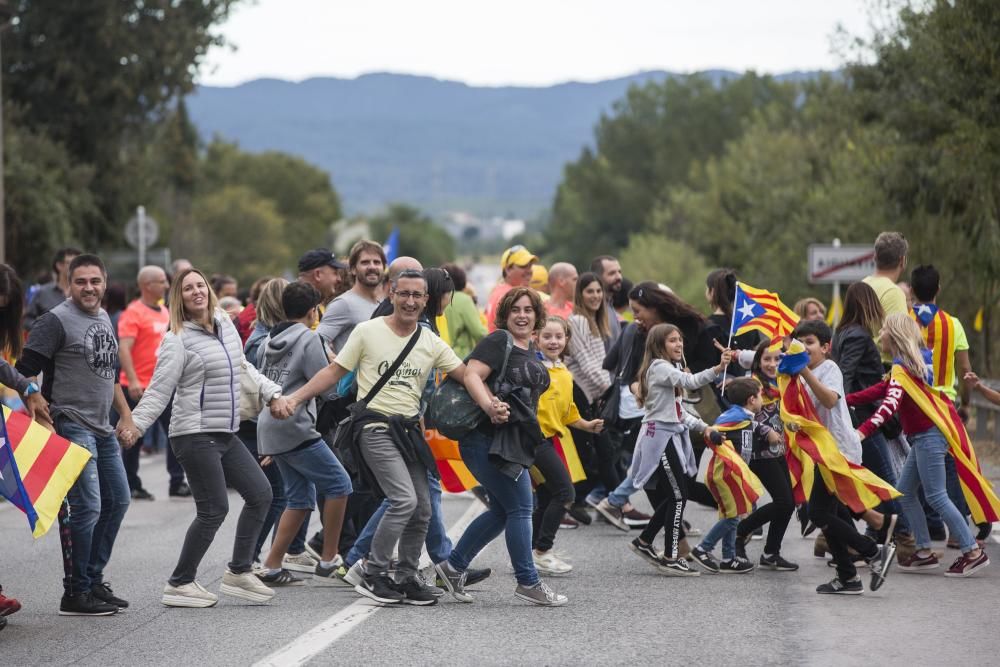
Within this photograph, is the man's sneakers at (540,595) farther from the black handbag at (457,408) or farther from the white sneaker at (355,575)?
the white sneaker at (355,575)

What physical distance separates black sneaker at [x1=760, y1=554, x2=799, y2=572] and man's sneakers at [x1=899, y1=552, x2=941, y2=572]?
0.68 metres

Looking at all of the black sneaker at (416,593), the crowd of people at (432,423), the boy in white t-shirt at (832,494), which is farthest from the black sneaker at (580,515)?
the black sneaker at (416,593)

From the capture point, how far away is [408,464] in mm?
8914

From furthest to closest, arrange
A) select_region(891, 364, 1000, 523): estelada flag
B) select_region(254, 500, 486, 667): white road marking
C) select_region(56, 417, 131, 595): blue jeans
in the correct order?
select_region(891, 364, 1000, 523): estelada flag, select_region(56, 417, 131, 595): blue jeans, select_region(254, 500, 486, 667): white road marking

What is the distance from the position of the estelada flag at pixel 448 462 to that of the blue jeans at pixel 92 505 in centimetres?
190

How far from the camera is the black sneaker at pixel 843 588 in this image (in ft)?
30.2

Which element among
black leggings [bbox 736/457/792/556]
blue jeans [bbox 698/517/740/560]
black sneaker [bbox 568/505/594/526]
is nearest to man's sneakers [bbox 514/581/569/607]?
blue jeans [bbox 698/517/740/560]

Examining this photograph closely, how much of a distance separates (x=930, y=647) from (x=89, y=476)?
4.38 metres

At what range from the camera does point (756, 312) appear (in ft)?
35.7

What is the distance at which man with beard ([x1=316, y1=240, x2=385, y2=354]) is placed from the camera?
10203 millimetres

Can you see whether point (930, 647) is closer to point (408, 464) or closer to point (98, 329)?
point (408, 464)

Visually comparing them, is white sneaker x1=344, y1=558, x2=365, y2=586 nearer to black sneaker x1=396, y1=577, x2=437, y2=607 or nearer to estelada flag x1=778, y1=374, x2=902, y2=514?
black sneaker x1=396, y1=577, x2=437, y2=607

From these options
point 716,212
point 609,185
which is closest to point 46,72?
point 716,212

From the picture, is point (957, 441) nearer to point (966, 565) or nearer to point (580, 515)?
point (966, 565)
